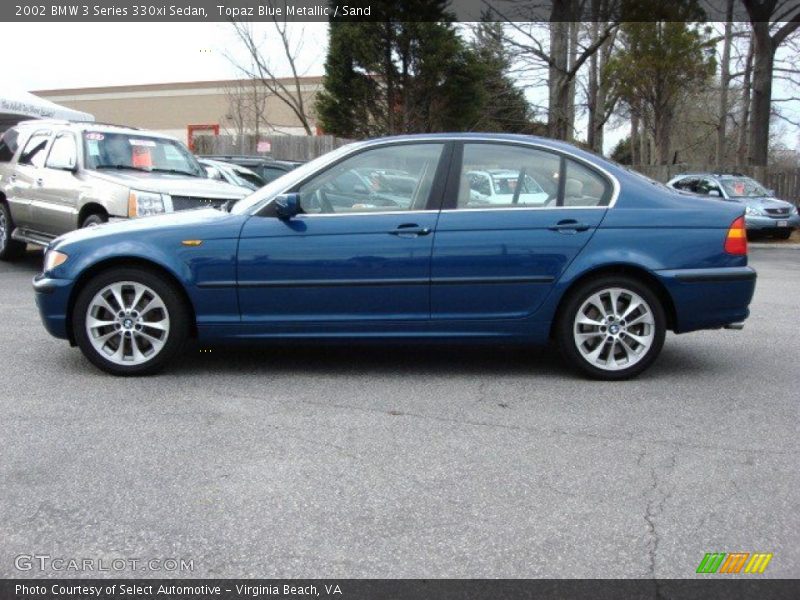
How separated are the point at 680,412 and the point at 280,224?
271cm

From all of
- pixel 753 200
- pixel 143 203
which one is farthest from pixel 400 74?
pixel 143 203

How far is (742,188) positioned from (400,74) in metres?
9.82

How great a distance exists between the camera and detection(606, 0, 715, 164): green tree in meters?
26.6

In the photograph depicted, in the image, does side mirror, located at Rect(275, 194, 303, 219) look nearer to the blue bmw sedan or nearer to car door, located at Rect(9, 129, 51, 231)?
the blue bmw sedan

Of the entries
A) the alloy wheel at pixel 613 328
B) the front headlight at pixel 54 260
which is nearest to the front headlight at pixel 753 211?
the alloy wheel at pixel 613 328

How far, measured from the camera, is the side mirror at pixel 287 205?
18.0 ft

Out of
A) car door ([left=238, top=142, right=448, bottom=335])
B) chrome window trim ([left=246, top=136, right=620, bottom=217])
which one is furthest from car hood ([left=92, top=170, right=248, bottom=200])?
car door ([left=238, top=142, right=448, bottom=335])

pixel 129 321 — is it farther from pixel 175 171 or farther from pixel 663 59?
pixel 663 59

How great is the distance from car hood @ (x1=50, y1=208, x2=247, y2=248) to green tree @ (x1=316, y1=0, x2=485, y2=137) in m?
19.1

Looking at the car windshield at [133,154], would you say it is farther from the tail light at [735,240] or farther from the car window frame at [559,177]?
the tail light at [735,240]

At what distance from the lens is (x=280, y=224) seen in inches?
220

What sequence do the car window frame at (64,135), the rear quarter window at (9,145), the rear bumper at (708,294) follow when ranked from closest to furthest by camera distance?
1. the rear bumper at (708,294)
2. the car window frame at (64,135)
3. the rear quarter window at (9,145)

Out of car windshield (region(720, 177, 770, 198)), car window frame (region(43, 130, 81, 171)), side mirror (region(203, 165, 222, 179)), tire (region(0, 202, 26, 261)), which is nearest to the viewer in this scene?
car window frame (region(43, 130, 81, 171))

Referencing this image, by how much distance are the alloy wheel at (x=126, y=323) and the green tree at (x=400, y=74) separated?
19406 millimetres
